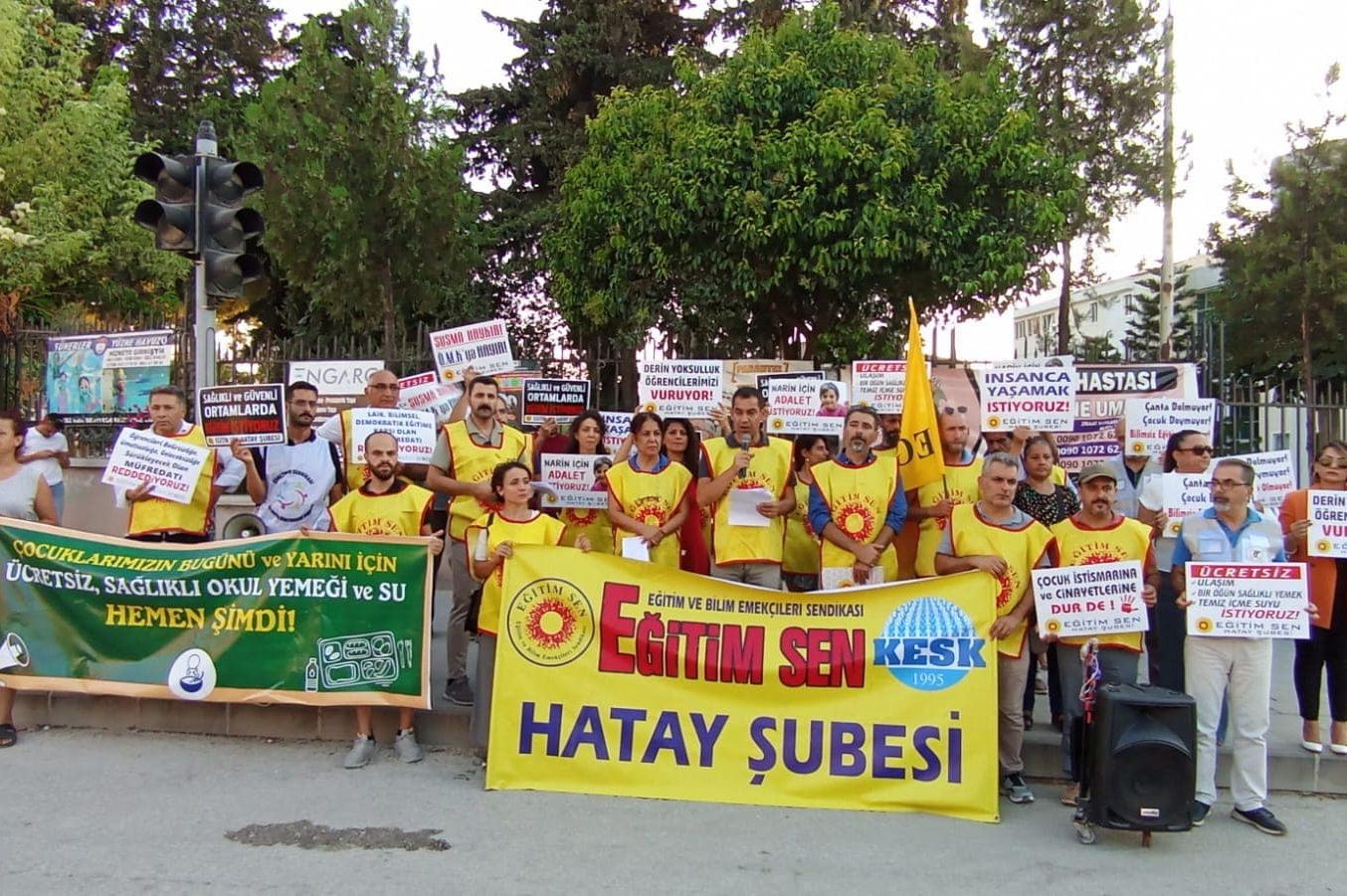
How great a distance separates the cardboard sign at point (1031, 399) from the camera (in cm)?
722

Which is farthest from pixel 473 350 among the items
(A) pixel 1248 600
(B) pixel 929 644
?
(A) pixel 1248 600

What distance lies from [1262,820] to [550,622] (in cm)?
360

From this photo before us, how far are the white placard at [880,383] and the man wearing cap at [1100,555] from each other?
3.24m

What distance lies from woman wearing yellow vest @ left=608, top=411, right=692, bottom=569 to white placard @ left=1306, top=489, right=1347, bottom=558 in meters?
3.44

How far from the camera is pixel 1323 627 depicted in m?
5.82

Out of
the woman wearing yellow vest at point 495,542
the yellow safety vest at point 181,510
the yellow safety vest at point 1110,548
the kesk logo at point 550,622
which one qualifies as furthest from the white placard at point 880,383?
the yellow safety vest at point 181,510

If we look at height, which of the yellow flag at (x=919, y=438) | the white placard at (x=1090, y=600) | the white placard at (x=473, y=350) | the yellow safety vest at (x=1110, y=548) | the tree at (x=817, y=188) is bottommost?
the white placard at (x=1090, y=600)

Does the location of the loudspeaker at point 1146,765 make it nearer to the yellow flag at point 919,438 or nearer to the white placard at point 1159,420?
the yellow flag at point 919,438

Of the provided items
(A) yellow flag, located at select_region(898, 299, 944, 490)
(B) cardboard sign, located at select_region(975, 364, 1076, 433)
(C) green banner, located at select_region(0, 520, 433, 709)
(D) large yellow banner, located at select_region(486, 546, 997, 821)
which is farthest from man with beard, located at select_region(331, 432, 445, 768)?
(B) cardboard sign, located at select_region(975, 364, 1076, 433)

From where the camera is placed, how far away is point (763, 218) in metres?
14.4

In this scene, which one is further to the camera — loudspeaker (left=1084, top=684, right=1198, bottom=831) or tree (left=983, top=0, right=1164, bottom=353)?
tree (left=983, top=0, right=1164, bottom=353)

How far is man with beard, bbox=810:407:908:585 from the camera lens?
241 inches

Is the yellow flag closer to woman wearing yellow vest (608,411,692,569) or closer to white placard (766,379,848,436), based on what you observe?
woman wearing yellow vest (608,411,692,569)

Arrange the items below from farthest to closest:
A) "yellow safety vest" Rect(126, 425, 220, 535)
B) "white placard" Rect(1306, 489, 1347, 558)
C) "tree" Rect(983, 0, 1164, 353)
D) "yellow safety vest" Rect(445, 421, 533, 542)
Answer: "tree" Rect(983, 0, 1164, 353), "yellow safety vest" Rect(445, 421, 533, 542), "yellow safety vest" Rect(126, 425, 220, 535), "white placard" Rect(1306, 489, 1347, 558)
